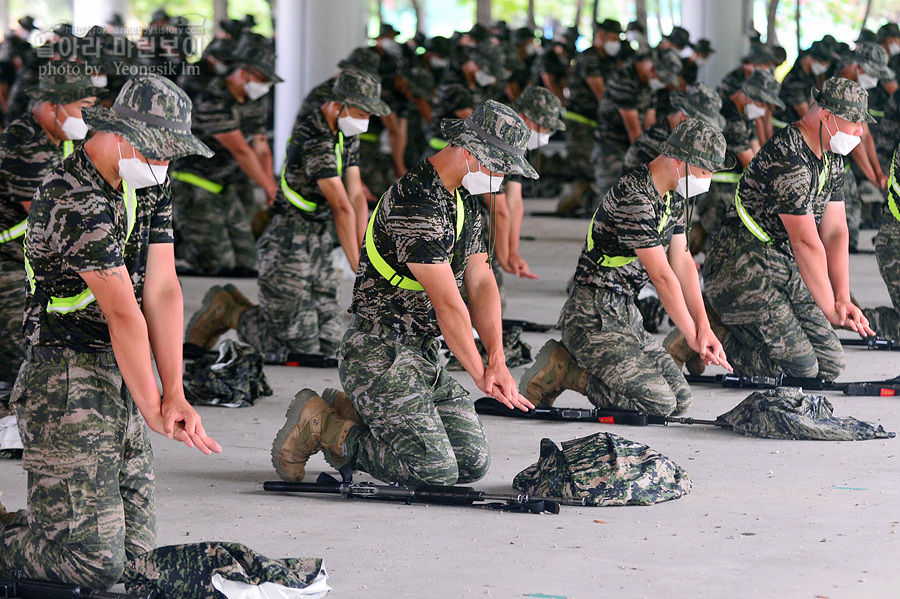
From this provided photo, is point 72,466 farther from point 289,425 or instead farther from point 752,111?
point 752,111

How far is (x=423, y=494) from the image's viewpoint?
526cm

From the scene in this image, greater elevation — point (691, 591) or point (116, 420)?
point (116, 420)

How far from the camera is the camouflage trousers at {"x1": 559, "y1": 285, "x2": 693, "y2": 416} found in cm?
668

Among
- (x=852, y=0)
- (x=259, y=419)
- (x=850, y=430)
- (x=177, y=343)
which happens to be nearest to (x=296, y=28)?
(x=259, y=419)

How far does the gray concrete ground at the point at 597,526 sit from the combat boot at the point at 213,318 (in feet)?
5.75

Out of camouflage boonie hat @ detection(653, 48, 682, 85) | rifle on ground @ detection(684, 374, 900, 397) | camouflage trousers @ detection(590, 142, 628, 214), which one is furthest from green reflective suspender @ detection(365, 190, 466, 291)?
camouflage boonie hat @ detection(653, 48, 682, 85)

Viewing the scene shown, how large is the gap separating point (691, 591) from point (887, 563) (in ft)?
2.60

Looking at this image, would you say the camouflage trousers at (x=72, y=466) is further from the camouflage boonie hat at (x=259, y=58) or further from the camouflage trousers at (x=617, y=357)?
the camouflage boonie hat at (x=259, y=58)

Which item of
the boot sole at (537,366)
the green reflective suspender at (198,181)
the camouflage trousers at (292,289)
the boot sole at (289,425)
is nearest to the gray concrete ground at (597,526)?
the boot sole at (289,425)

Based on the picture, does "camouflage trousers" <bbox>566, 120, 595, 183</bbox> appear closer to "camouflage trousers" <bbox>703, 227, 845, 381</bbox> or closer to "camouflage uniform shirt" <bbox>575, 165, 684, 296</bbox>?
"camouflage trousers" <bbox>703, 227, 845, 381</bbox>

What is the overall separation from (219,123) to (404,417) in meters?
5.07

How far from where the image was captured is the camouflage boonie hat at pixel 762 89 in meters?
11.1

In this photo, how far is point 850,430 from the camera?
6.32 meters

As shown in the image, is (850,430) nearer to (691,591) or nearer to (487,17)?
(691,591)
